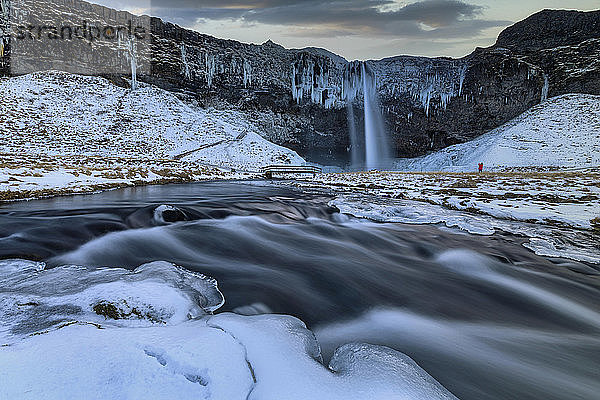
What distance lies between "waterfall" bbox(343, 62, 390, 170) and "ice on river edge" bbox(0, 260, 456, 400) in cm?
5636

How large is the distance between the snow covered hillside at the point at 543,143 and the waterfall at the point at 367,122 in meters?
11.6

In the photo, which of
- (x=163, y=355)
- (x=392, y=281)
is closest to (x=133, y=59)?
(x=392, y=281)

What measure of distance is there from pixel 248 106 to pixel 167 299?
5514 centimetres

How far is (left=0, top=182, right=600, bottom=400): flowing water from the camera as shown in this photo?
2.57 meters

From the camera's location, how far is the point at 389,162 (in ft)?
186

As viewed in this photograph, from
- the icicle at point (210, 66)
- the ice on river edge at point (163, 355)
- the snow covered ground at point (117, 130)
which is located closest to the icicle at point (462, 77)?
the snow covered ground at point (117, 130)

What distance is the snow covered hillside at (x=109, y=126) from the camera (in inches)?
1206

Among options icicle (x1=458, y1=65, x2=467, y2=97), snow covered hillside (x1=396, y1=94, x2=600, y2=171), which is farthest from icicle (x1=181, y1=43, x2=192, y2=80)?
icicle (x1=458, y1=65, x2=467, y2=97)

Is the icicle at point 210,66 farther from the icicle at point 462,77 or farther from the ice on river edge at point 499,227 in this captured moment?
the ice on river edge at point 499,227

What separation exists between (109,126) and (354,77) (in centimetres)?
4329

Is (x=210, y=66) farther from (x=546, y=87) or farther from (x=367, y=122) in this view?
(x=546, y=87)

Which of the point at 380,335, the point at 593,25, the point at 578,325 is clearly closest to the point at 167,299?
the point at 380,335

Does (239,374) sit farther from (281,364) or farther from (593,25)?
(593,25)

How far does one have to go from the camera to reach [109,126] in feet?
118
